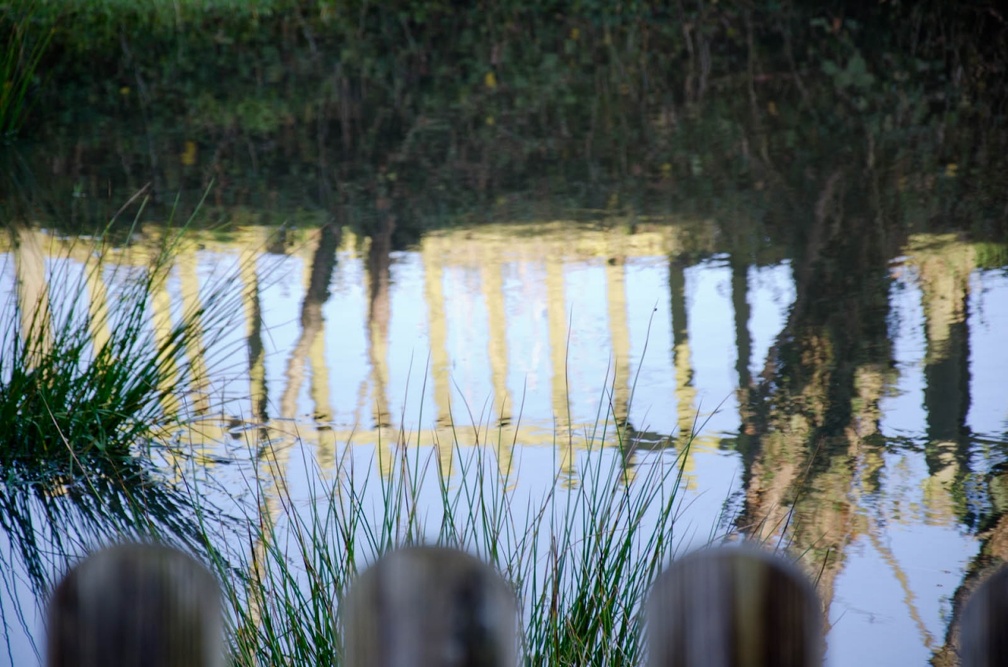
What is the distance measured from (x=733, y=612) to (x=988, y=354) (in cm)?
250

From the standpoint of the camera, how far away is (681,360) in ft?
10.7

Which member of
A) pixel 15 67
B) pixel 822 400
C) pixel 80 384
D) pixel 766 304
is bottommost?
pixel 822 400

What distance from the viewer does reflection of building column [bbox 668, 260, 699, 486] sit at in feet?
9.23

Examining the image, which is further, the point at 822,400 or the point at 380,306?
the point at 380,306

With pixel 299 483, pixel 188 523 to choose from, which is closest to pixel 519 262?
pixel 299 483

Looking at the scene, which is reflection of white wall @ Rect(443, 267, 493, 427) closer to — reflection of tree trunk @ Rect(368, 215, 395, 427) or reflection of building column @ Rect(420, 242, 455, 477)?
reflection of building column @ Rect(420, 242, 455, 477)

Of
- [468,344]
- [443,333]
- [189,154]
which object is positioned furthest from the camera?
[189,154]

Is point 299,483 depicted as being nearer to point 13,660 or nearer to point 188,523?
point 188,523

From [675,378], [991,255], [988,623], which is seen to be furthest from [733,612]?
[991,255]

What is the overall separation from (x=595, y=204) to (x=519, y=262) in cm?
80

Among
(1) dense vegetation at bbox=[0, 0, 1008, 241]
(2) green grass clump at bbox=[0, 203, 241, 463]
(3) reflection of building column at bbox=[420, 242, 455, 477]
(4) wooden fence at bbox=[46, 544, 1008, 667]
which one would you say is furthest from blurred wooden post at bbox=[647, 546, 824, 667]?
(1) dense vegetation at bbox=[0, 0, 1008, 241]

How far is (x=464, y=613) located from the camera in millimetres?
903

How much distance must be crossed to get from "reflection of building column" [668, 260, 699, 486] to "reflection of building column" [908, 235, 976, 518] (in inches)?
19.5

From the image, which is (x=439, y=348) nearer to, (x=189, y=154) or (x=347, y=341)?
(x=347, y=341)
